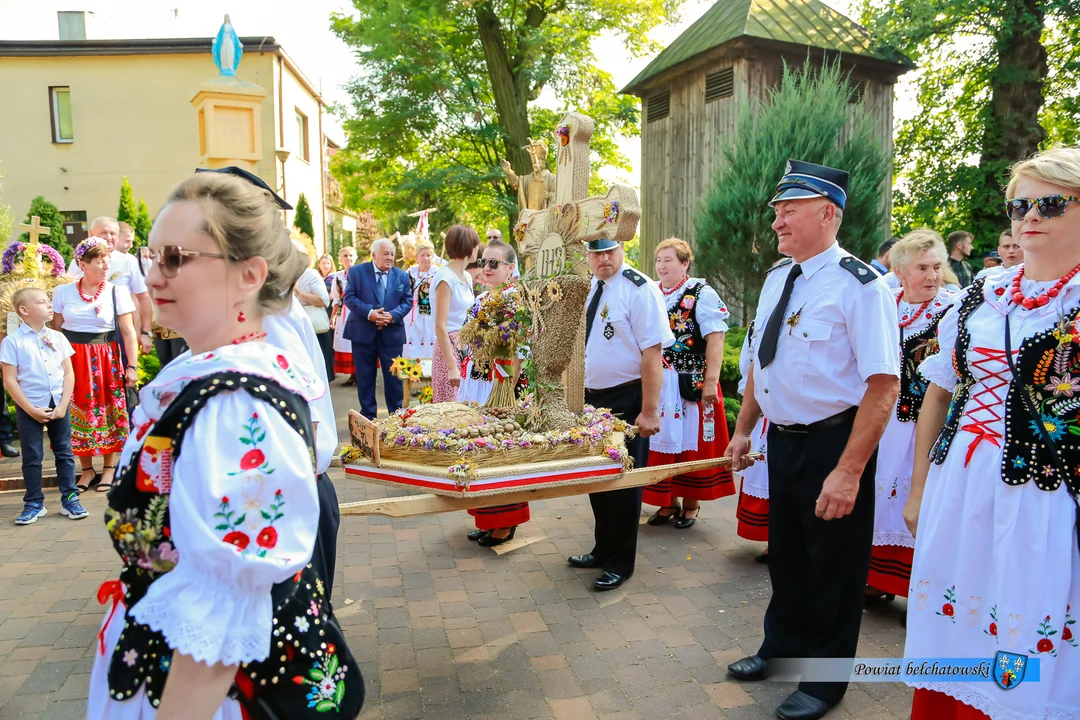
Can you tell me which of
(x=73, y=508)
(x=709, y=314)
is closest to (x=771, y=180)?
(x=709, y=314)

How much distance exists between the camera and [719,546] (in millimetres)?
5215

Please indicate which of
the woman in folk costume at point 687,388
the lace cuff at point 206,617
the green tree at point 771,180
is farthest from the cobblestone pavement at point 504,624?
the green tree at point 771,180

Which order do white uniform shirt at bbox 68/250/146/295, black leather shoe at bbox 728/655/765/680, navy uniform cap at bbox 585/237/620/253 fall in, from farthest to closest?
white uniform shirt at bbox 68/250/146/295, navy uniform cap at bbox 585/237/620/253, black leather shoe at bbox 728/655/765/680

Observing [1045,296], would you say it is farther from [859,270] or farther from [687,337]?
[687,337]

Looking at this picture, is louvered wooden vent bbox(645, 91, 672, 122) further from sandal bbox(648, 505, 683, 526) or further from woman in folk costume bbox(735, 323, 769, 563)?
woman in folk costume bbox(735, 323, 769, 563)

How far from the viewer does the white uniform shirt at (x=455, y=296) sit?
5832mm

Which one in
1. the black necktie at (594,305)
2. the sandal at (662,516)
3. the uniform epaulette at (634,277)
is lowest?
the sandal at (662,516)

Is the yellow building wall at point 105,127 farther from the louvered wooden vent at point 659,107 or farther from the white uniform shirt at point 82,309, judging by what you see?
the white uniform shirt at point 82,309

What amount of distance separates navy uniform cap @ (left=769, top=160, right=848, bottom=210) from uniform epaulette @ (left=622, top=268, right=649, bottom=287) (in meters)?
1.41

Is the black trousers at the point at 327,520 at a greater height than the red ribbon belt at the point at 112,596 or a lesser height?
lesser

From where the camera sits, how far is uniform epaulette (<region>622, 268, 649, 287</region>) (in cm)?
448

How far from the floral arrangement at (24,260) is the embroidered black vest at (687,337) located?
5560 millimetres

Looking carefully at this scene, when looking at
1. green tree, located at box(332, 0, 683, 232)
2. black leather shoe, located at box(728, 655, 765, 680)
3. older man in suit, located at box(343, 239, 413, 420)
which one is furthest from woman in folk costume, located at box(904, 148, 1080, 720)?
green tree, located at box(332, 0, 683, 232)

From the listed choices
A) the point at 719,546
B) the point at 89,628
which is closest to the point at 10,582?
the point at 89,628
